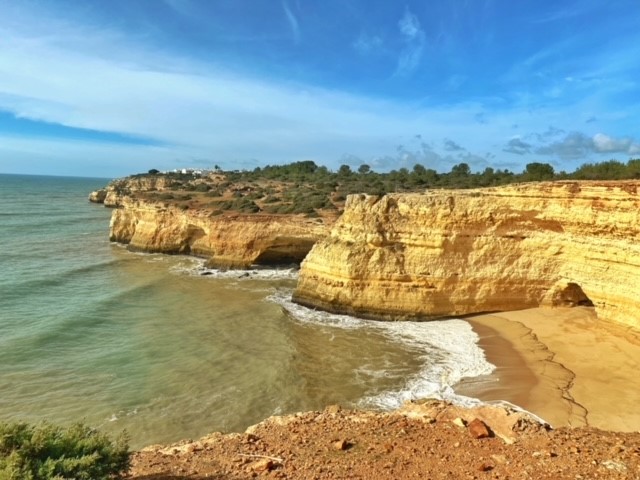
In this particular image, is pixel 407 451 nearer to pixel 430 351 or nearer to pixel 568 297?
pixel 430 351

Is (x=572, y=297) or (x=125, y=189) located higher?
(x=125, y=189)

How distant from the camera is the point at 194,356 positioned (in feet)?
50.0

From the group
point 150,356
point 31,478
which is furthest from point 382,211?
point 31,478

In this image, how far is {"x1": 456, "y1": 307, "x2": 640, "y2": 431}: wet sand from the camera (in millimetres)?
10883

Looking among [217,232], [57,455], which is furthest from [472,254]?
[217,232]

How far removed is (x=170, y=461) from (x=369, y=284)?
519 inches

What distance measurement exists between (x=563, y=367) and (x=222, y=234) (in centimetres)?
2327

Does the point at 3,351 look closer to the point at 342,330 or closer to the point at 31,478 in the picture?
the point at 342,330

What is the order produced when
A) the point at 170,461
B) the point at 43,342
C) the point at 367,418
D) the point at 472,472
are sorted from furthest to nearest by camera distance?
the point at 43,342 → the point at 367,418 → the point at 170,461 → the point at 472,472

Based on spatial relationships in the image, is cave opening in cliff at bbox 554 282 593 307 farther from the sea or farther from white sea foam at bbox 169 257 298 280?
white sea foam at bbox 169 257 298 280

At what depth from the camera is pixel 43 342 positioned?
1642 cm

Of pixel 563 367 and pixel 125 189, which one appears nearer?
pixel 563 367

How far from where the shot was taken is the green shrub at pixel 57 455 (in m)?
4.81

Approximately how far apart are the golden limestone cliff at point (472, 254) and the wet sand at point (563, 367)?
102 centimetres
